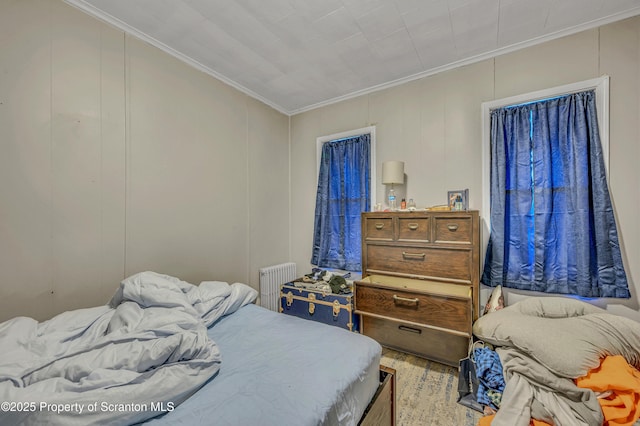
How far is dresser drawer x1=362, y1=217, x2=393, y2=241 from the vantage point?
99.7 inches

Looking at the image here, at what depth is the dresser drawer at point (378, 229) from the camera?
2531mm

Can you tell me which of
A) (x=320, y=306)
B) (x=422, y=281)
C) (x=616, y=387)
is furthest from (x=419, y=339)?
(x=616, y=387)

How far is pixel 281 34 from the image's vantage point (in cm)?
210

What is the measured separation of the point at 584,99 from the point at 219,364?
3.05 meters

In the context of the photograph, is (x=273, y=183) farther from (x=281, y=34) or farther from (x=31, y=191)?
(x=31, y=191)

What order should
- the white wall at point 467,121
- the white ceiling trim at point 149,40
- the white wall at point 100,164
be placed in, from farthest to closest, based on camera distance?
the white wall at point 467,121
the white ceiling trim at point 149,40
the white wall at point 100,164

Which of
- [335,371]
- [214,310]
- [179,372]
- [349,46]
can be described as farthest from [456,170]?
[179,372]

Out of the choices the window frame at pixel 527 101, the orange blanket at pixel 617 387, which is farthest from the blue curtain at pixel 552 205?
the orange blanket at pixel 617 387

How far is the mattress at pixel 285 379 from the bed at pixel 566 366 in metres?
0.87

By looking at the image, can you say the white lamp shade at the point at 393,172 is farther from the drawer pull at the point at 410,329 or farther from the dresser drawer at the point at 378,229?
the drawer pull at the point at 410,329

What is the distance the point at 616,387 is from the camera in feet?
4.46

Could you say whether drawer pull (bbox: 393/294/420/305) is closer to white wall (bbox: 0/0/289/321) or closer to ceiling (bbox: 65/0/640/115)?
white wall (bbox: 0/0/289/321)

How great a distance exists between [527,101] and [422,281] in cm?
181

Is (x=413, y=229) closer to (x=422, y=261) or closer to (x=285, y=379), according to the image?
(x=422, y=261)
